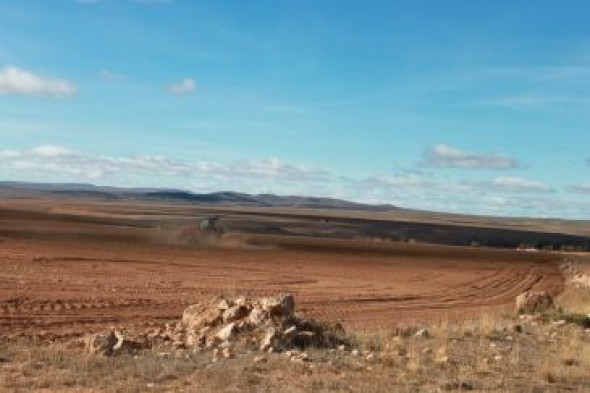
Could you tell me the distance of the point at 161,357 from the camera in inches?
504

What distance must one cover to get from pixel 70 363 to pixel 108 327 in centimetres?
721

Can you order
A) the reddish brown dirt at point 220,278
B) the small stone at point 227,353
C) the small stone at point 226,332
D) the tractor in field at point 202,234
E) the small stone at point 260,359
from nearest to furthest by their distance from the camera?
1. the small stone at point 260,359
2. the small stone at point 227,353
3. the small stone at point 226,332
4. the reddish brown dirt at point 220,278
5. the tractor in field at point 202,234

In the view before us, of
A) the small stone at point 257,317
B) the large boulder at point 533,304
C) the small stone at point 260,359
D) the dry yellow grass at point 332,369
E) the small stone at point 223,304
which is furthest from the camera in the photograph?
the large boulder at point 533,304

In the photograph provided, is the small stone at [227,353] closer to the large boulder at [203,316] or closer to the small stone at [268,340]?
the small stone at [268,340]

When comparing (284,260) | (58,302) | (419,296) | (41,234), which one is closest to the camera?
(58,302)

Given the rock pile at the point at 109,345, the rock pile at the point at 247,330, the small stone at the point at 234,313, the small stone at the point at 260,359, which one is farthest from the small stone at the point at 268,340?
the rock pile at the point at 109,345

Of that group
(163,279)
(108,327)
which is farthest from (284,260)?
(108,327)

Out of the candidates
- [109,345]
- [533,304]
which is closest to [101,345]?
[109,345]

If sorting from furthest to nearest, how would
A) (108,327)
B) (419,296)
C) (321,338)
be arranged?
(419,296) < (108,327) < (321,338)

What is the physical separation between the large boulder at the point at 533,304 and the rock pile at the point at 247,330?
8.87 metres

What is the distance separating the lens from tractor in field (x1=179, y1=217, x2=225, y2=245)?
53812 millimetres

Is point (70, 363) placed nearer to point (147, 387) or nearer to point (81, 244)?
point (147, 387)

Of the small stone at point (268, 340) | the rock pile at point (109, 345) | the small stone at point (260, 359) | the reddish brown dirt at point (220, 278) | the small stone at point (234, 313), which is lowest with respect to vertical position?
the reddish brown dirt at point (220, 278)

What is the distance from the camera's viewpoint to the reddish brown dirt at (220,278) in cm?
2206
